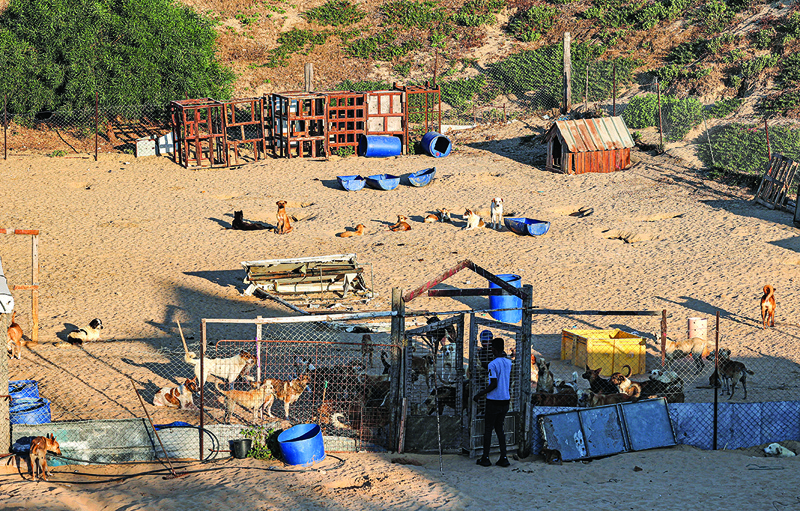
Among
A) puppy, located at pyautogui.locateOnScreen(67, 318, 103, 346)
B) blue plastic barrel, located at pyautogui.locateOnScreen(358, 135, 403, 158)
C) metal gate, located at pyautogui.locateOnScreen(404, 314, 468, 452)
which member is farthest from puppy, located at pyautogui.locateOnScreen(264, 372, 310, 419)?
blue plastic barrel, located at pyautogui.locateOnScreen(358, 135, 403, 158)

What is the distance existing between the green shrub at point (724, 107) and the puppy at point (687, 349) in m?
17.7

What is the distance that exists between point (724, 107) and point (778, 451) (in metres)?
22.0

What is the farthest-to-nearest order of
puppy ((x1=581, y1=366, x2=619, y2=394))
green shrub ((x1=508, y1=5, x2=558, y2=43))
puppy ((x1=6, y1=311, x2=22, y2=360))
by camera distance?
green shrub ((x1=508, y1=5, x2=558, y2=43)) < puppy ((x1=6, y1=311, x2=22, y2=360)) < puppy ((x1=581, y1=366, x2=619, y2=394))

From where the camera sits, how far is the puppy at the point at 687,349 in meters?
14.3

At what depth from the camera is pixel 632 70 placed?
120 feet

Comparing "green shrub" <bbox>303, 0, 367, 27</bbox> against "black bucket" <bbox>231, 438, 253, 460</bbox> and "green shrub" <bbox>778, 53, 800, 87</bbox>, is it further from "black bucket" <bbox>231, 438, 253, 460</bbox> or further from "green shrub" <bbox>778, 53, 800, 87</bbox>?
"black bucket" <bbox>231, 438, 253, 460</bbox>

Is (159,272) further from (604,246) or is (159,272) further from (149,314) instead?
(604,246)

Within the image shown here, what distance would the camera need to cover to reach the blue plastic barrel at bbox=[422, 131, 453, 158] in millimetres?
29366

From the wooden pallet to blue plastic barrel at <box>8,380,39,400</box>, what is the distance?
18335mm

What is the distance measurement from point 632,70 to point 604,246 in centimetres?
1812

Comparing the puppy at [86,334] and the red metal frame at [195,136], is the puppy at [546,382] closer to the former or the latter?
the puppy at [86,334]

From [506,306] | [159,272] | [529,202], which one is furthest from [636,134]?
[159,272]

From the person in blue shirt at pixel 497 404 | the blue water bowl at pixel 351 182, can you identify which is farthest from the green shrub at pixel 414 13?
the person in blue shirt at pixel 497 404

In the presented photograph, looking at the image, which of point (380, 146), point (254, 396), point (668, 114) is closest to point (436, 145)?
point (380, 146)
